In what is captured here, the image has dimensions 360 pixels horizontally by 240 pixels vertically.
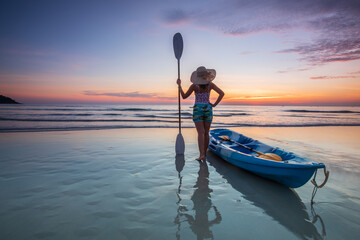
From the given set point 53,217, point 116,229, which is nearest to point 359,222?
point 116,229

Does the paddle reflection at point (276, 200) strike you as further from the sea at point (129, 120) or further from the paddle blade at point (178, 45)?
the sea at point (129, 120)

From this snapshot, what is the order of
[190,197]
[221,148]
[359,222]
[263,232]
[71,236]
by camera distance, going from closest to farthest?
[71,236], [263,232], [359,222], [190,197], [221,148]

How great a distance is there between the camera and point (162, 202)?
9.27 feet

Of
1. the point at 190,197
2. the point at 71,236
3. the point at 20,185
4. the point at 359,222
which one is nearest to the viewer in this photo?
the point at 71,236

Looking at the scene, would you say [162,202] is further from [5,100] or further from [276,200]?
[5,100]

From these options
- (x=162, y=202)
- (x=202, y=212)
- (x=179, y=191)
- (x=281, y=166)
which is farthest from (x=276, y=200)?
(x=162, y=202)

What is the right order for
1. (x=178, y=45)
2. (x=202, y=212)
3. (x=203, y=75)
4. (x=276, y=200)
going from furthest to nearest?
1. (x=178, y=45)
2. (x=203, y=75)
3. (x=276, y=200)
4. (x=202, y=212)

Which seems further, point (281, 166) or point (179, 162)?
point (179, 162)

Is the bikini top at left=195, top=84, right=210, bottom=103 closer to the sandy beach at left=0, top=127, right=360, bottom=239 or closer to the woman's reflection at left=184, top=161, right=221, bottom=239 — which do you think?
the sandy beach at left=0, top=127, right=360, bottom=239

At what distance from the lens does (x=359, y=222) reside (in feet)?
7.84

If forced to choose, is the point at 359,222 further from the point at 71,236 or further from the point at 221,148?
the point at 71,236

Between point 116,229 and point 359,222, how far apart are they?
2.95 metres

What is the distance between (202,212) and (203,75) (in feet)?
10.5

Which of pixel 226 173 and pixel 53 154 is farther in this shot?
pixel 53 154
